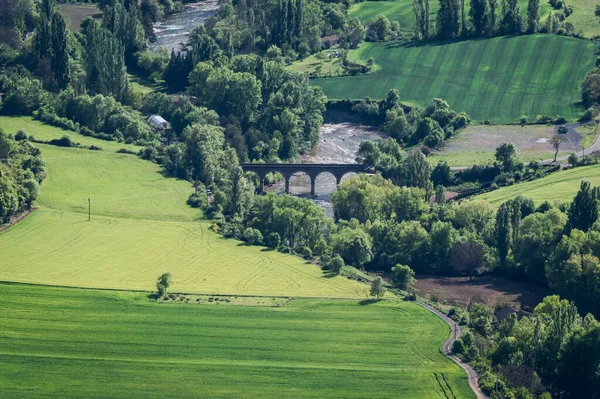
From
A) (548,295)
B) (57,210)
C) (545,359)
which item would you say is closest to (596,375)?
(545,359)

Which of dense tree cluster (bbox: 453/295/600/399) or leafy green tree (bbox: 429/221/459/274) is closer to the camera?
dense tree cluster (bbox: 453/295/600/399)

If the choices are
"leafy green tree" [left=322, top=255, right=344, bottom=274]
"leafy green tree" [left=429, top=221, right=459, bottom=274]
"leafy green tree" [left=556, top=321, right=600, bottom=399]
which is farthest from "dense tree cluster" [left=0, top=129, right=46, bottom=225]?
"leafy green tree" [left=556, top=321, right=600, bottom=399]

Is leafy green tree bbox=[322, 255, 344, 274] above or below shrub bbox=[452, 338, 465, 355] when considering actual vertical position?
above

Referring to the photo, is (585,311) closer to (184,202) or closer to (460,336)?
(460,336)

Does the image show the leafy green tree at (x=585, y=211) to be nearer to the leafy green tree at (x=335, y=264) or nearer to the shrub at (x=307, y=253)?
the leafy green tree at (x=335, y=264)

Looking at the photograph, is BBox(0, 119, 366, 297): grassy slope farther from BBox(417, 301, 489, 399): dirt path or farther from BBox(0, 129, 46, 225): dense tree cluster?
BBox(417, 301, 489, 399): dirt path

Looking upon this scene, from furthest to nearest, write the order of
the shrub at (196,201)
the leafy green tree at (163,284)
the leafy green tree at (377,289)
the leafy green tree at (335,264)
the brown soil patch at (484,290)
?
the shrub at (196,201), the leafy green tree at (335,264), the brown soil patch at (484,290), the leafy green tree at (377,289), the leafy green tree at (163,284)

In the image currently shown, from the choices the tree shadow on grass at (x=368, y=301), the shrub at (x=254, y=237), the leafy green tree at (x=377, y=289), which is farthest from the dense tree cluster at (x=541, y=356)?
the shrub at (x=254, y=237)
